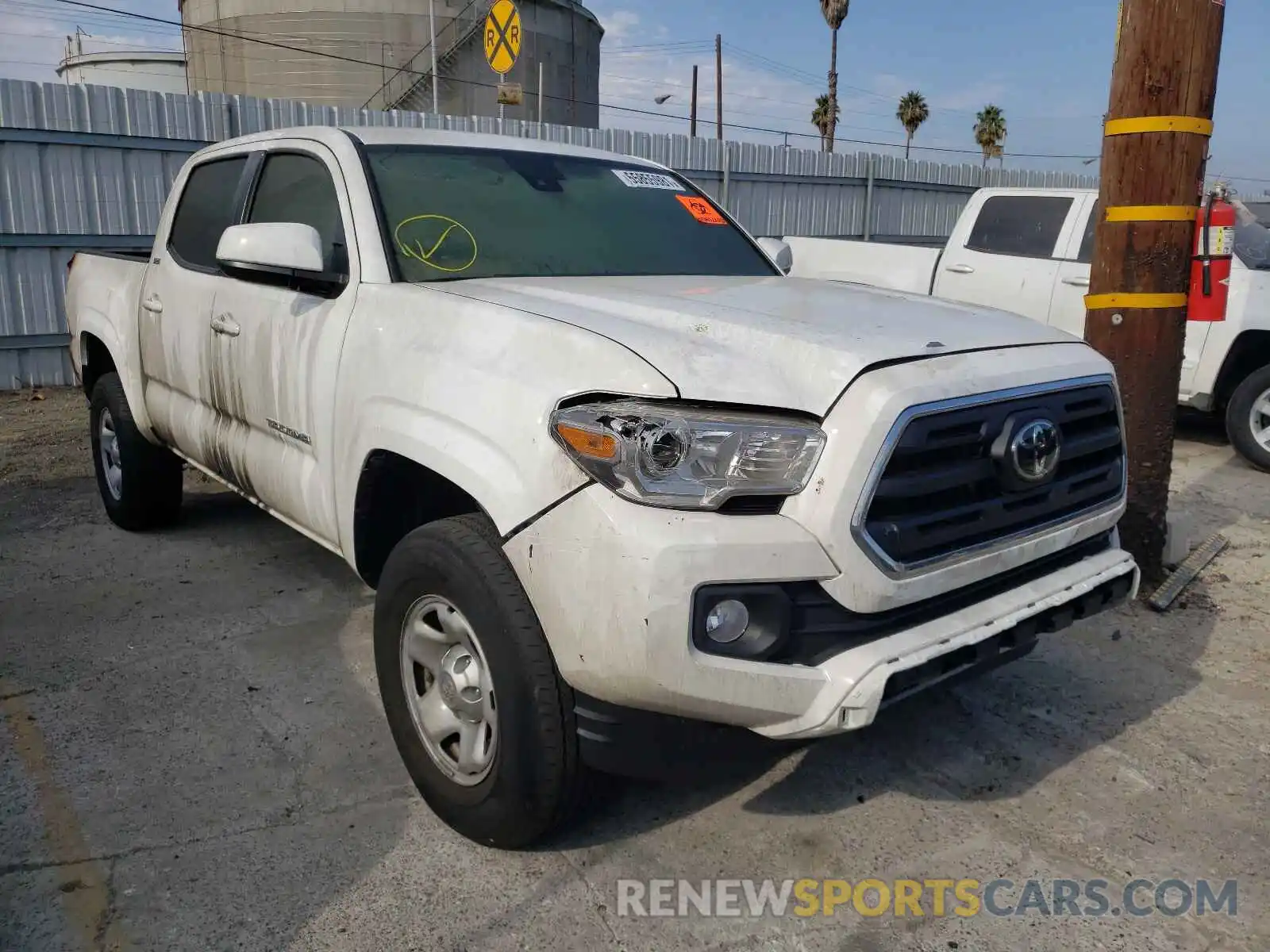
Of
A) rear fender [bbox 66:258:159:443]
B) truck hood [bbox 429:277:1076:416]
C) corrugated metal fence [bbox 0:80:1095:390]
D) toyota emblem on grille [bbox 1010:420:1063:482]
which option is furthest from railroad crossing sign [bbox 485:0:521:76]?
toyota emblem on grille [bbox 1010:420:1063:482]

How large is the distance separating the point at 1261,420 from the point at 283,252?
6.63 m

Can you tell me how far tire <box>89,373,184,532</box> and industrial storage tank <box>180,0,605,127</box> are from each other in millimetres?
24839

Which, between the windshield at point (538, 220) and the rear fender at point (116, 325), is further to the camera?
the rear fender at point (116, 325)

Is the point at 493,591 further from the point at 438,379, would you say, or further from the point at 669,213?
the point at 669,213

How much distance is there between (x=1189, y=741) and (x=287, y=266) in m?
3.20

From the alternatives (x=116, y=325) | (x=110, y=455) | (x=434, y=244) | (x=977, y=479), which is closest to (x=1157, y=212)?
(x=977, y=479)

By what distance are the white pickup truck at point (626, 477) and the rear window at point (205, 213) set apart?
35.2 inches

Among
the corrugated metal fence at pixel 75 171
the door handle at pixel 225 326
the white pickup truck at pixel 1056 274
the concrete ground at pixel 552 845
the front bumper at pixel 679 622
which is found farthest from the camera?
the corrugated metal fence at pixel 75 171

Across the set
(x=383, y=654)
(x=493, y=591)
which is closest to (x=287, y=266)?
(x=383, y=654)

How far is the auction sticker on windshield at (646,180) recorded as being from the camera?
4.04m

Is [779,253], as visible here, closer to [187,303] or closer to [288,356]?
[288,356]

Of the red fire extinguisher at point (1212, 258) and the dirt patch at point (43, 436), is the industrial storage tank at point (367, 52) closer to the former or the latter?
the dirt patch at point (43, 436)

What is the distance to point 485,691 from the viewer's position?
2.47 m

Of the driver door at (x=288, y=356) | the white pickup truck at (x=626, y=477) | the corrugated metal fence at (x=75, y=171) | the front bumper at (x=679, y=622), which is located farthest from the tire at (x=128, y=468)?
the corrugated metal fence at (x=75, y=171)
